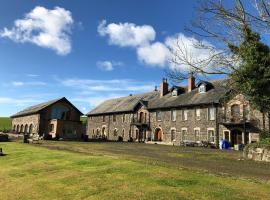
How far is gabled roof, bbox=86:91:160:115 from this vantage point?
165ft

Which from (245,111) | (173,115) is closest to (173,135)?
(173,115)

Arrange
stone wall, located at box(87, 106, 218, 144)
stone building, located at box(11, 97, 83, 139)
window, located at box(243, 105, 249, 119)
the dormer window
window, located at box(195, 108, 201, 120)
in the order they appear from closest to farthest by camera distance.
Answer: window, located at box(243, 105, 249, 119), stone wall, located at box(87, 106, 218, 144), window, located at box(195, 108, 201, 120), the dormer window, stone building, located at box(11, 97, 83, 139)

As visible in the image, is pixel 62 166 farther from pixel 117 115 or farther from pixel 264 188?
pixel 117 115

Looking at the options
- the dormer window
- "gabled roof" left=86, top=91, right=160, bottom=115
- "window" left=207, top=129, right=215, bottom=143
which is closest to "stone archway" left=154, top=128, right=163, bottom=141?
"gabled roof" left=86, top=91, right=160, bottom=115

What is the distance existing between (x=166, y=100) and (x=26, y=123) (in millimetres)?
27652

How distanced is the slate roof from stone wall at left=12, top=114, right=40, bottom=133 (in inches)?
476

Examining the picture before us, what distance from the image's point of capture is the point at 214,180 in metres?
10.4

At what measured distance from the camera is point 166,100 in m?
44.8

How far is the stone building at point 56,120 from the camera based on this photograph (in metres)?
45.8

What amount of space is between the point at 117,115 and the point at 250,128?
→ 25985 mm

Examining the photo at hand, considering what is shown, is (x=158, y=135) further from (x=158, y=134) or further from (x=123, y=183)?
(x=123, y=183)

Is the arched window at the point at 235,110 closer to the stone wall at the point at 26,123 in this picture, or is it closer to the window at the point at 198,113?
the window at the point at 198,113

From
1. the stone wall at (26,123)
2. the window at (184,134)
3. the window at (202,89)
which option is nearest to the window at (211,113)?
the window at (202,89)

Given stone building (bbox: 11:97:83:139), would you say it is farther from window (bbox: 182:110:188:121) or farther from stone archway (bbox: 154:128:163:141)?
Answer: window (bbox: 182:110:188:121)
